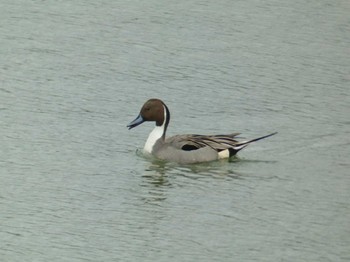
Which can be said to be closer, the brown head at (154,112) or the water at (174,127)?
the water at (174,127)

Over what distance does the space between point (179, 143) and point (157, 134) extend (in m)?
0.32

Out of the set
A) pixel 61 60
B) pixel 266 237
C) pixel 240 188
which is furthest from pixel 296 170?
pixel 61 60

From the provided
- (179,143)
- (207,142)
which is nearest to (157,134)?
(179,143)

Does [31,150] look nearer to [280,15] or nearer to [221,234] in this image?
[221,234]

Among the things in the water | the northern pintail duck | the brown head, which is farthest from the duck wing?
the brown head

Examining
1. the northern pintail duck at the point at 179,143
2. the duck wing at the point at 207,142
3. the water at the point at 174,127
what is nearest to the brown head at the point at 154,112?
the northern pintail duck at the point at 179,143

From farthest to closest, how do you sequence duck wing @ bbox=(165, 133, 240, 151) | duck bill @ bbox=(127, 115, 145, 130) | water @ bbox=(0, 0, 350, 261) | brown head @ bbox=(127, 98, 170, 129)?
brown head @ bbox=(127, 98, 170, 129), duck bill @ bbox=(127, 115, 145, 130), duck wing @ bbox=(165, 133, 240, 151), water @ bbox=(0, 0, 350, 261)

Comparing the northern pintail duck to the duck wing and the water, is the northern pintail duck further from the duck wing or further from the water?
the water

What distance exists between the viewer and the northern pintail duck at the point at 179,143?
1190cm

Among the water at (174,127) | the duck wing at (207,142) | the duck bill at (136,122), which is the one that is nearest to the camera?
the water at (174,127)

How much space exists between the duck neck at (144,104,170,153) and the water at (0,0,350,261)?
5.2 inches

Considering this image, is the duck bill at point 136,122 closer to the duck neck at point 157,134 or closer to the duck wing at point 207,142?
the duck neck at point 157,134

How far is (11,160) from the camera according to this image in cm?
1119

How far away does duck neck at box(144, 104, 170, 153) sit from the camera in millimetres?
11961
